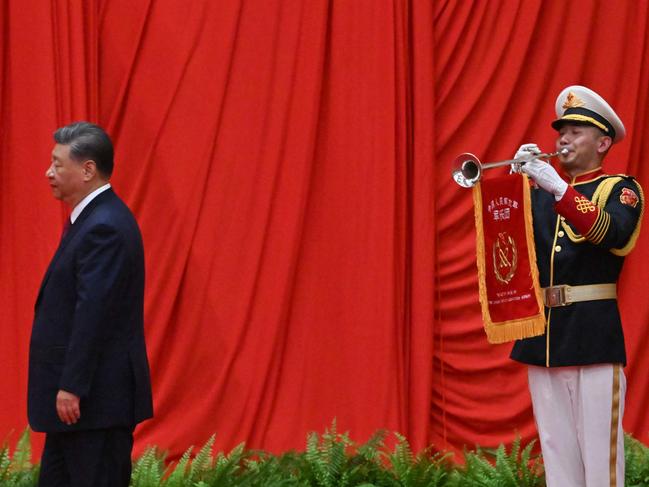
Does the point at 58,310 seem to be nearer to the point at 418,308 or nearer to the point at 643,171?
the point at 418,308

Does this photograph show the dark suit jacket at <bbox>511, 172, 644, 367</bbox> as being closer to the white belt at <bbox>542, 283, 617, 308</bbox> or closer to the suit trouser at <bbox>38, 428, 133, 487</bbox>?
the white belt at <bbox>542, 283, 617, 308</bbox>

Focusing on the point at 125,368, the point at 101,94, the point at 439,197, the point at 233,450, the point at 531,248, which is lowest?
the point at 233,450

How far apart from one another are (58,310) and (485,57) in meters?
2.40

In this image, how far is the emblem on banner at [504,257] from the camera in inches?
123

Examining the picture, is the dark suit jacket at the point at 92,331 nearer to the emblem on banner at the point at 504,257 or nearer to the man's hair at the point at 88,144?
the man's hair at the point at 88,144

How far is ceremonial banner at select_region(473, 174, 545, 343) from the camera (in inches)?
120

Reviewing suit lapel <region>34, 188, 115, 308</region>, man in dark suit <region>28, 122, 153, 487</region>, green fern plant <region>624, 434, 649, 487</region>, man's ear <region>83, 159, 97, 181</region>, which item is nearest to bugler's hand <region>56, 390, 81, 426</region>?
man in dark suit <region>28, 122, 153, 487</region>

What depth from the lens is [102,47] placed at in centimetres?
425

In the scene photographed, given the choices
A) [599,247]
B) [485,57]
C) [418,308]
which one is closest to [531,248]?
[599,247]

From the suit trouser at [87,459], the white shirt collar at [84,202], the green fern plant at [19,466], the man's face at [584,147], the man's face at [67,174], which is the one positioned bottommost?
the green fern plant at [19,466]

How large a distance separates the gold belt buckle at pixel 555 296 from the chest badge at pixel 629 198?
0.31 m

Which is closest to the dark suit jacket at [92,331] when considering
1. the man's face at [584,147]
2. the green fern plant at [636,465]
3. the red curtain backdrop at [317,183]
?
the man's face at [584,147]

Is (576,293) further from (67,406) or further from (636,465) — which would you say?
(67,406)

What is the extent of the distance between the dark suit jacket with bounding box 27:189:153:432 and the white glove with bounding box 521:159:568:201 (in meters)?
1.20
